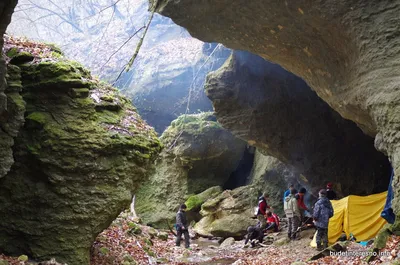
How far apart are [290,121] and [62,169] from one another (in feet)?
31.8

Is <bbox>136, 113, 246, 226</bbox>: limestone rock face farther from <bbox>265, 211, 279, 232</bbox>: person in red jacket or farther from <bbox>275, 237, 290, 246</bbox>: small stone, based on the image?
<bbox>275, 237, 290, 246</bbox>: small stone

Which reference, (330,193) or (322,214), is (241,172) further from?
(322,214)

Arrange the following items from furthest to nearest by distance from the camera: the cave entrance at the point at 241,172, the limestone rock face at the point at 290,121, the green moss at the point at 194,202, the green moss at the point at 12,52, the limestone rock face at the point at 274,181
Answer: the cave entrance at the point at 241,172 < the green moss at the point at 194,202 < the limestone rock face at the point at 274,181 < the limestone rock face at the point at 290,121 < the green moss at the point at 12,52

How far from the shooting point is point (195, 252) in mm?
12031

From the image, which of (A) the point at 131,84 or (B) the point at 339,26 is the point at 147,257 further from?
(A) the point at 131,84

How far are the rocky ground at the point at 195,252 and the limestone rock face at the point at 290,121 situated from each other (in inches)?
119

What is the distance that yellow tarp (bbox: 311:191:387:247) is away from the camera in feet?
30.4

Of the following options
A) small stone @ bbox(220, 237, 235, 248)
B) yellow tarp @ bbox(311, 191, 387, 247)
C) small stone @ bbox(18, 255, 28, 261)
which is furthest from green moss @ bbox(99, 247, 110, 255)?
small stone @ bbox(220, 237, 235, 248)

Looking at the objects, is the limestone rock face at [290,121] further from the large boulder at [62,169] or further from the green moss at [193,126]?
the large boulder at [62,169]

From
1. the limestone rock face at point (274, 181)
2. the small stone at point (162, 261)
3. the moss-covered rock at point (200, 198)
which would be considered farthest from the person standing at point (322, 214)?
the moss-covered rock at point (200, 198)

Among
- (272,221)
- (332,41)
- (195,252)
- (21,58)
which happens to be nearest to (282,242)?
(272,221)

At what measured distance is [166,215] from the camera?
67.3 ft

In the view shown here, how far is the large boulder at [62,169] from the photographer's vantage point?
21.6 feet

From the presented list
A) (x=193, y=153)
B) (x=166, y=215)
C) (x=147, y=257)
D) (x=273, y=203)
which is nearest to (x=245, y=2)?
(x=147, y=257)
